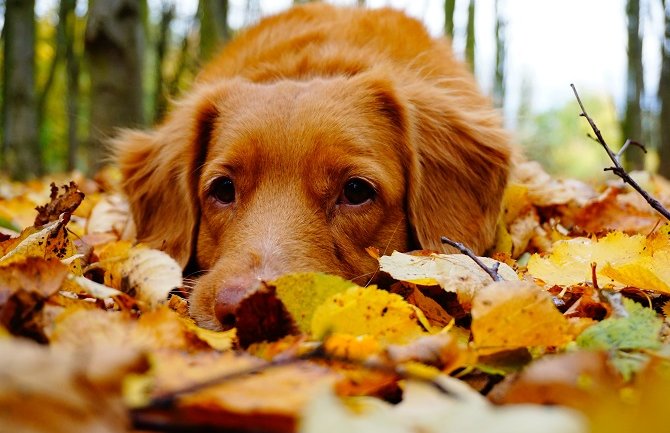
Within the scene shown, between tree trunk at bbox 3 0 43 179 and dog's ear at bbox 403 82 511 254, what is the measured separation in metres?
11.1

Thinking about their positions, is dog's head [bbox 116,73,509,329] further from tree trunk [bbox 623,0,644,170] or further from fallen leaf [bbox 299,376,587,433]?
tree trunk [bbox 623,0,644,170]

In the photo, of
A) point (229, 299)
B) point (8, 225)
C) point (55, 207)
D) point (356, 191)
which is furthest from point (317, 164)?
point (8, 225)

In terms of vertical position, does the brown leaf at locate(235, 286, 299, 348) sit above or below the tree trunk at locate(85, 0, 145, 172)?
below

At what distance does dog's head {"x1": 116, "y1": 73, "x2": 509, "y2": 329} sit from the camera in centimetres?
276

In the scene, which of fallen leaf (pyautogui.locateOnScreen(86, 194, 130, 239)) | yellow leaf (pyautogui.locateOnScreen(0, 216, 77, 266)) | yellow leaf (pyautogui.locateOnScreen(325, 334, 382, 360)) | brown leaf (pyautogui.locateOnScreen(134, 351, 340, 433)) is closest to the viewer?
brown leaf (pyautogui.locateOnScreen(134, 351, 340, 433))

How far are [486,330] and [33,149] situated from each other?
1354 cm

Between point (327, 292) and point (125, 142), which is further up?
point (125, 142)

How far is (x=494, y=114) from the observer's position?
393 centimetres

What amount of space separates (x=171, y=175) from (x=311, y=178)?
115 cm

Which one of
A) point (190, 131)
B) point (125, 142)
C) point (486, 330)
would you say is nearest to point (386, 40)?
point (190, 131)

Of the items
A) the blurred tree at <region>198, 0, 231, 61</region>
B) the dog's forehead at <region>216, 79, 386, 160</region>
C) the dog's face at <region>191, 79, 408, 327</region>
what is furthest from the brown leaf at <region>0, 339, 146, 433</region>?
the blurred tree at <region>198, 0, 231, 61</region>

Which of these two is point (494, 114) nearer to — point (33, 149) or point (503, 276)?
point (503, 276)

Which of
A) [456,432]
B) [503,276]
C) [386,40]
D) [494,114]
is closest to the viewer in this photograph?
[456,432]

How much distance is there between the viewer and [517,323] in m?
1.58
